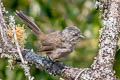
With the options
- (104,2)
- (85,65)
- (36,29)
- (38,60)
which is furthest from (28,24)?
(85,65)

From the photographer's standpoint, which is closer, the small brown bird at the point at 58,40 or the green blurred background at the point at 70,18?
the small brown bird at the point at 58,40

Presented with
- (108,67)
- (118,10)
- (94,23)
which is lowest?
(108,67)

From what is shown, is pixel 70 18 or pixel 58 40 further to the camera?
pixel 70 18

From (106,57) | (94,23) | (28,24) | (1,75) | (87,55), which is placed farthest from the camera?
(87,55)

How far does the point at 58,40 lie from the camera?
4246mm

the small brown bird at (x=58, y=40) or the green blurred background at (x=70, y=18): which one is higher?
the green blurred background at (x=70, y=18)

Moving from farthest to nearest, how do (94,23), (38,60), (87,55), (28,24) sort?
1. (87,55)
2. (94,23)
3. (28,24)
4. (38,60)

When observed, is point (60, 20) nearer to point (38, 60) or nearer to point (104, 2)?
point (38, 60)

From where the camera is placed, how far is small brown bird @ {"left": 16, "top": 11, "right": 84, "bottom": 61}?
3.96 meters

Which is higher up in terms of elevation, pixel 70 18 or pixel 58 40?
pixel 70 18

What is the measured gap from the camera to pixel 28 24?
403 cm

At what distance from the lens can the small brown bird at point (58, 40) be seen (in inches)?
156

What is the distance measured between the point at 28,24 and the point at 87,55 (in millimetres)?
2000

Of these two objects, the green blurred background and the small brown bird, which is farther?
the green blurred background
